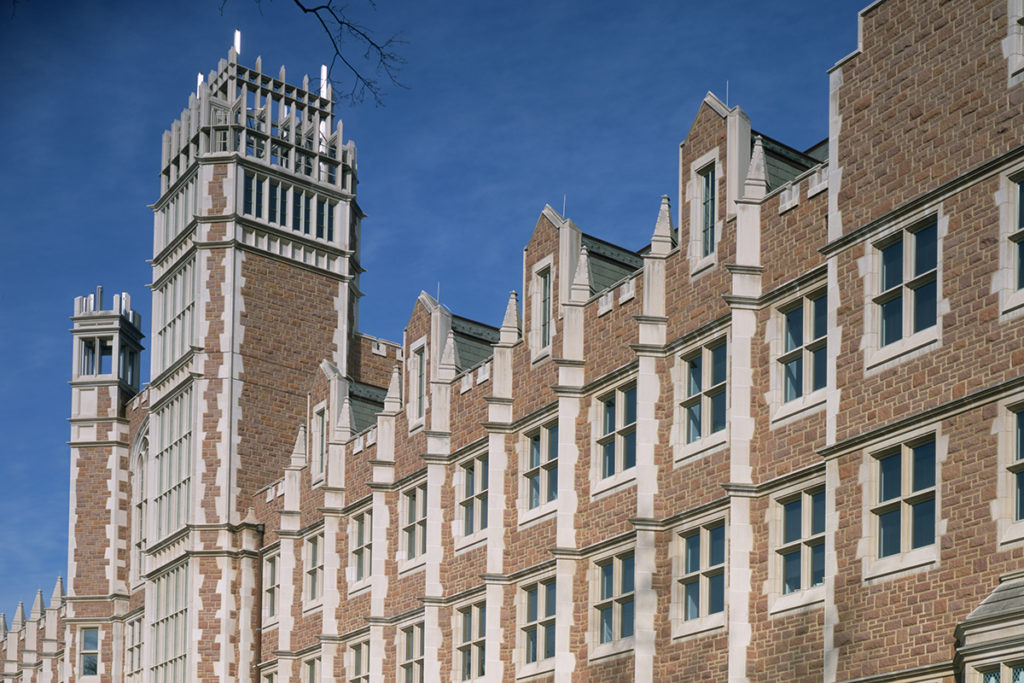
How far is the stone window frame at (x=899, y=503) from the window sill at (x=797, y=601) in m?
1.45

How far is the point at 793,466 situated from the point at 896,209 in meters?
3.99

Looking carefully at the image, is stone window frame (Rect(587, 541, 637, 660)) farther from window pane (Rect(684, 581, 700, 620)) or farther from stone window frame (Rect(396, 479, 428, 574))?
stone window frame (Rect(396, 479, 428, 574))

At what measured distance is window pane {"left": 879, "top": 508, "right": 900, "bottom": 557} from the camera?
20297 millimetres

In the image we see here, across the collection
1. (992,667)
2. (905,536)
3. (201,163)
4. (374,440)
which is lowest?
(992,667)

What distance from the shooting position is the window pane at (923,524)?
1981 centimetres

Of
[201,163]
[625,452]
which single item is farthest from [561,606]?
[201,163]

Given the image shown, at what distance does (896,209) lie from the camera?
20969 millimetres

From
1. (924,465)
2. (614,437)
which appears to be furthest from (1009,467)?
(614,437)

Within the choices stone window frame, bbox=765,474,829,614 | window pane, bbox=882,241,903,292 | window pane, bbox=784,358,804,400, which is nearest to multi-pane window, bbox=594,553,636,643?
stone window frame, bbox=765,474,829,614

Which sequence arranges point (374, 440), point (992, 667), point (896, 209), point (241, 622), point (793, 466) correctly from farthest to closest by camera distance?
point (241, 622) < point (374, 440) < point (793, 466) < point (896, 209) < point (992, 667)

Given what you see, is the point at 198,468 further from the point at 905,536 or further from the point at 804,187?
the point at 905,536

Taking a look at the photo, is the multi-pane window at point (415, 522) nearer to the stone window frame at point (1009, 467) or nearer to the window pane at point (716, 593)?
the window pane at point (716, 593)

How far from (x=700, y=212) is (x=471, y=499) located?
844 centimetres

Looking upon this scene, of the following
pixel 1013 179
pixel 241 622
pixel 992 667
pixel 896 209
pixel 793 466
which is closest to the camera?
pixel 992 667
